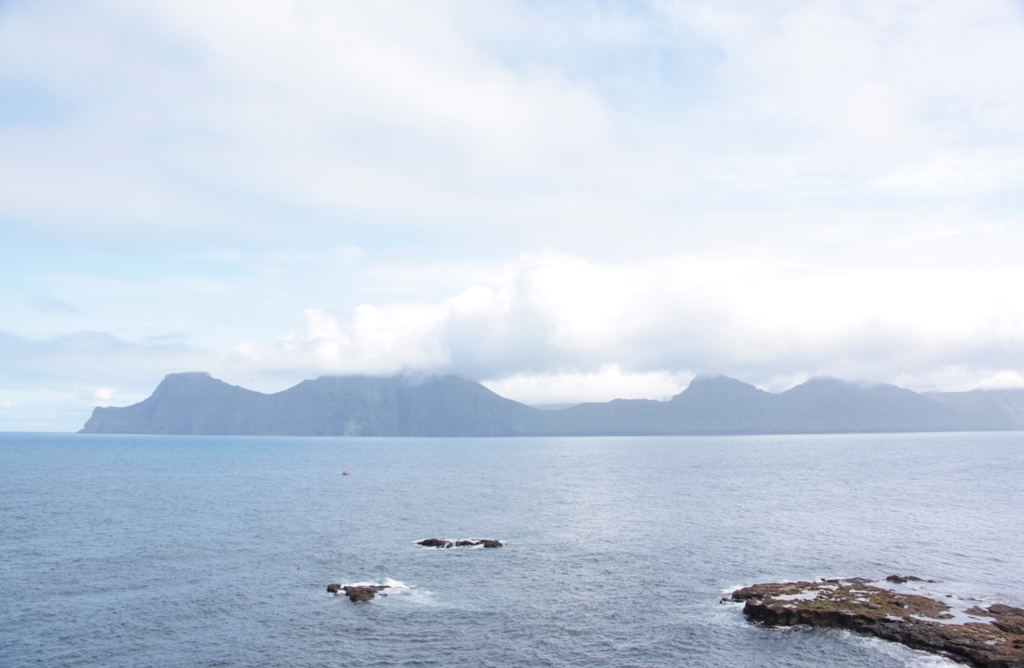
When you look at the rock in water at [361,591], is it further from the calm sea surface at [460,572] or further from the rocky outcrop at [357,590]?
the calm sea surface at [460,572]

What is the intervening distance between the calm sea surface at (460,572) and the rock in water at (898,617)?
239cm

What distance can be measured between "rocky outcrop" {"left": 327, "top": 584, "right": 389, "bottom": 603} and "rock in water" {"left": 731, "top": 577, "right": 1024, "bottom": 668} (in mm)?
41773

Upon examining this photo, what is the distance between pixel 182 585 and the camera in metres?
79.9

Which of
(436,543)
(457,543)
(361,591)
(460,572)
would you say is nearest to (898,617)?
(460,572)

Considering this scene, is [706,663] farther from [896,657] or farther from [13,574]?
[13,574]

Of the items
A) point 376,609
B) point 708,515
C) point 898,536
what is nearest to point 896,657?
point 376,609

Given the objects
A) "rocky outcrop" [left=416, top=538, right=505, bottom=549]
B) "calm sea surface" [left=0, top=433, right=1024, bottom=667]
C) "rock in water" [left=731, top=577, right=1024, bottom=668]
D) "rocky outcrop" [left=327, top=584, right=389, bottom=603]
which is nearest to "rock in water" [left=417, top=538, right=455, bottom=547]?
"rocky outcrop" [left=416, top=538, right=505, bottom=549]

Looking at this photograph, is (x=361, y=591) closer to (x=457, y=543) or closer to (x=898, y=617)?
(x=457, y=543)

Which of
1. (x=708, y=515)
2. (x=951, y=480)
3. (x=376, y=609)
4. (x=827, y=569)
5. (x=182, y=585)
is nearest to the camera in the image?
(x=376, y=609)

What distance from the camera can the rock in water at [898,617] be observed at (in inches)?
2349

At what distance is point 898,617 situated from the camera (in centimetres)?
6725

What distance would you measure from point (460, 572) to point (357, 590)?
50.4 ft

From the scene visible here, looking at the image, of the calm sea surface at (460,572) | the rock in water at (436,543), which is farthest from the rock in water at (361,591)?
the rock in water at (436,543)

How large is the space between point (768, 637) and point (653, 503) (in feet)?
294
